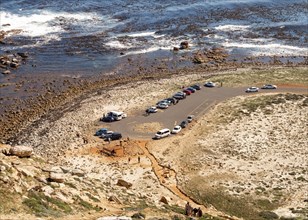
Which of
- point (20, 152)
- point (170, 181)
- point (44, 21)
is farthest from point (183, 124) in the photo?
point (44, 21)

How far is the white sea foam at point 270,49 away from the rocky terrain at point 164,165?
1988 centimetres

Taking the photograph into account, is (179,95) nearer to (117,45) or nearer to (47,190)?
(117,45)

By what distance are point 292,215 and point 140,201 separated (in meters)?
14.4

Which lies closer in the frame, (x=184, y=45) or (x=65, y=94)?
(x=65, y=94)

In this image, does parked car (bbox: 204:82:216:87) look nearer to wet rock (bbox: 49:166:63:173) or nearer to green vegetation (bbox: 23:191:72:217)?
wet rock (bbox: 49:166:63:173)

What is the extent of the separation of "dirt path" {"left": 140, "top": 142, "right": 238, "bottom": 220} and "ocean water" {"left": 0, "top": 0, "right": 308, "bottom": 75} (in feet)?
132

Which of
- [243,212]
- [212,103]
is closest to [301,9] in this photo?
[212,103]

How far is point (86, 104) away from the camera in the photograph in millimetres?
79812

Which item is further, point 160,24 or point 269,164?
point 160,24

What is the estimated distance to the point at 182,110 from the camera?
75.7 metres

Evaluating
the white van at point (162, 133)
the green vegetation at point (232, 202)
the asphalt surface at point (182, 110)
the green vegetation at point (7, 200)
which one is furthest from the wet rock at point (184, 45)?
the green vegetation at point (7, 200)

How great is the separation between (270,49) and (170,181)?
6231 cm

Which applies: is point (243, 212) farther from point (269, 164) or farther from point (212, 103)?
point (212, 103)

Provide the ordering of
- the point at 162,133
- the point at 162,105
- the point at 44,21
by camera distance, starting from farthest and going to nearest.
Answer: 1. the point at 44,21
2. the point at 162,105
3. the point at 162,133
